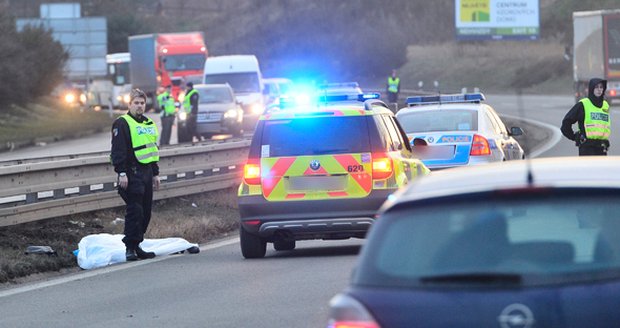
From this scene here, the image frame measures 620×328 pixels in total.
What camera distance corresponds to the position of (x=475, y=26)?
60094 mm

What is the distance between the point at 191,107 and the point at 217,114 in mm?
2941

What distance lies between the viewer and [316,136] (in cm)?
1309

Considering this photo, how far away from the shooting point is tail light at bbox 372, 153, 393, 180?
13016 mm

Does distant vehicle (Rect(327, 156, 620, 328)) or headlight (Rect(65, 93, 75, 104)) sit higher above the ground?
distant vehicle (Rect(327, 156, 620, 328))

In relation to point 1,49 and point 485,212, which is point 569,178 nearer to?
point 485,212

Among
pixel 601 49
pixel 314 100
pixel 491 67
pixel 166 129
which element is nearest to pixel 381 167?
pixel 314 100

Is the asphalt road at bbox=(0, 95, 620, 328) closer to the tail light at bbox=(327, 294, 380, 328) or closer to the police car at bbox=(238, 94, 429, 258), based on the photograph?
the police car at bbox=(238, 94, 429, 258)

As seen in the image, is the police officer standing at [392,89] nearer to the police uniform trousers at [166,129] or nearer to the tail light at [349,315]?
the police uniform trousers at [166,129]

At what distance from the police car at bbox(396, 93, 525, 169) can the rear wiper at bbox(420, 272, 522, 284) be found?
39.6 feet

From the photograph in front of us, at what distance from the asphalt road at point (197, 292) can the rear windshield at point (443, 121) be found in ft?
10.9

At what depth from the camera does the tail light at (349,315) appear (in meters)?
4.86

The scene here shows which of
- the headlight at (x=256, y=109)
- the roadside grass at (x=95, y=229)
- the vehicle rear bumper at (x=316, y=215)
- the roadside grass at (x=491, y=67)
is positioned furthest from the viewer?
the roadside grass at (x=491, y=67)

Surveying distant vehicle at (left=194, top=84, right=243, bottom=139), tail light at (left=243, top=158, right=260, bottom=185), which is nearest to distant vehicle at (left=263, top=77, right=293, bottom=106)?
distant vehicle at (left=194, top=84, right=243, bottom=139)

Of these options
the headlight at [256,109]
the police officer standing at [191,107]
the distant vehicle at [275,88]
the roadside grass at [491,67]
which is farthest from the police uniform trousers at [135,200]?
the roadside grass at [491,67]
